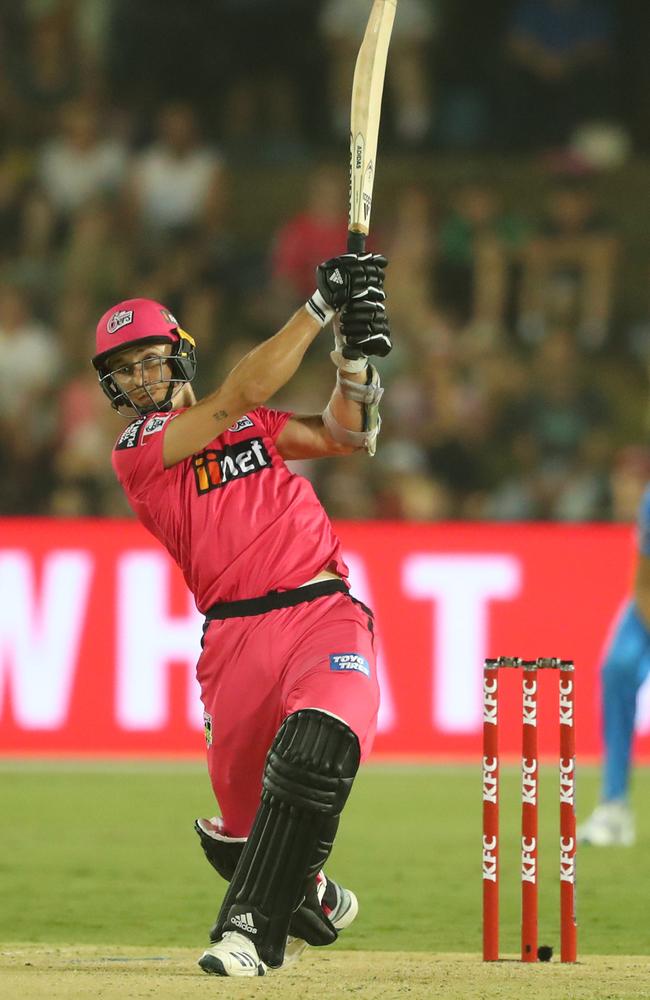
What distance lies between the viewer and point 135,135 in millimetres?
15797

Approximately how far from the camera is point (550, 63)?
54.0ft

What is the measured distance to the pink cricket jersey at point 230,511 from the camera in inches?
226

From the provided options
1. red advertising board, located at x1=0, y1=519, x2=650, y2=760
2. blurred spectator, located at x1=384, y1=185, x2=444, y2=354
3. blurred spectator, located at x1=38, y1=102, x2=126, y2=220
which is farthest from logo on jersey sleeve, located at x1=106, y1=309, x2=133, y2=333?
blurred spectator, located at x1=38, y1=102, x2=126, y2=220

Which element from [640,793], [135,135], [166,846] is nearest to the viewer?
[166,846]

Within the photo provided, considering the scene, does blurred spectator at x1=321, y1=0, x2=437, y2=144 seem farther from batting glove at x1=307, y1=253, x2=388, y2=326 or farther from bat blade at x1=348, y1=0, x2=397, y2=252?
batting glove at x1=307, y1=253, x2=388, y2=326

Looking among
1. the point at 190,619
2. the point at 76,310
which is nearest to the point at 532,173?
the point at 76,310

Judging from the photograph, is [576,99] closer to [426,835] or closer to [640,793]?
[640,793]

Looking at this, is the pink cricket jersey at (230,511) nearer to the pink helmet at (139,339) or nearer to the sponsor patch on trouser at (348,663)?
the pink helmet at (139,339)

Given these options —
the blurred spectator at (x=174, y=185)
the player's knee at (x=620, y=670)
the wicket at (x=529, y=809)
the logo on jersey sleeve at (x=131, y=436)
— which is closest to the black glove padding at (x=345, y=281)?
the logo on jersey sleeve at (x=131, y=436)

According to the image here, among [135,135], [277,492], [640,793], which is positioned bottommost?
[640,793]

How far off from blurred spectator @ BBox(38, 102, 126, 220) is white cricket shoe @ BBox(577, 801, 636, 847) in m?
8.26

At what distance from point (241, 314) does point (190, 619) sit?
440 cm

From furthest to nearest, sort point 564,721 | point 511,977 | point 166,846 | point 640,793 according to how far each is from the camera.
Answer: point 640,793 → point 166,846 → point 564,721 → point 511,977

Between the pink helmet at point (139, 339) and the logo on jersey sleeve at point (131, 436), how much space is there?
0.12 meters
